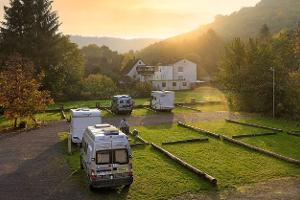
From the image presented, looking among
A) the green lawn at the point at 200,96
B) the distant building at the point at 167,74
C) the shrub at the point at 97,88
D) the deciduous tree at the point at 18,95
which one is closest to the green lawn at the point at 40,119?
the deciduous tree at the point at 18,95

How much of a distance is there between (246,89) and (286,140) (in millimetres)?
16741

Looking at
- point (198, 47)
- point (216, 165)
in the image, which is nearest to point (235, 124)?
point (216, 165)

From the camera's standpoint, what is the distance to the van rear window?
58.3ft

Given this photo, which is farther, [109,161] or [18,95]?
[18,95]

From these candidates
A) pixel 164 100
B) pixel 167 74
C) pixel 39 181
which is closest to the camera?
pixel 39 181

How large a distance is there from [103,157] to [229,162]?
8.88 meters

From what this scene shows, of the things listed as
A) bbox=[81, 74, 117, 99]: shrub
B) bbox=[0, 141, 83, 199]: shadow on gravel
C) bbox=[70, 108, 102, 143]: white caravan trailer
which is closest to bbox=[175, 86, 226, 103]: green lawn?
bbox=[81, 74, 117, 99]: shrub

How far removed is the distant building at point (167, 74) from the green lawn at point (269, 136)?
45.4m

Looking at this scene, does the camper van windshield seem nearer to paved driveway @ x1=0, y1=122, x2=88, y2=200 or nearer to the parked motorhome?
paved driveway @ x1=0, y1=122, x2=88, y2=200

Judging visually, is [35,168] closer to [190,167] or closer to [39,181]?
[39,181]

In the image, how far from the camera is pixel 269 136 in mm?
31328

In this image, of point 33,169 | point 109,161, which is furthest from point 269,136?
point 33,169

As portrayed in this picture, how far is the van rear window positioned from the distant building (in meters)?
65.4

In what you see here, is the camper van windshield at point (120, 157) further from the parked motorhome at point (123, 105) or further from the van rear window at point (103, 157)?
the parked motorhome at point (123, 105)
